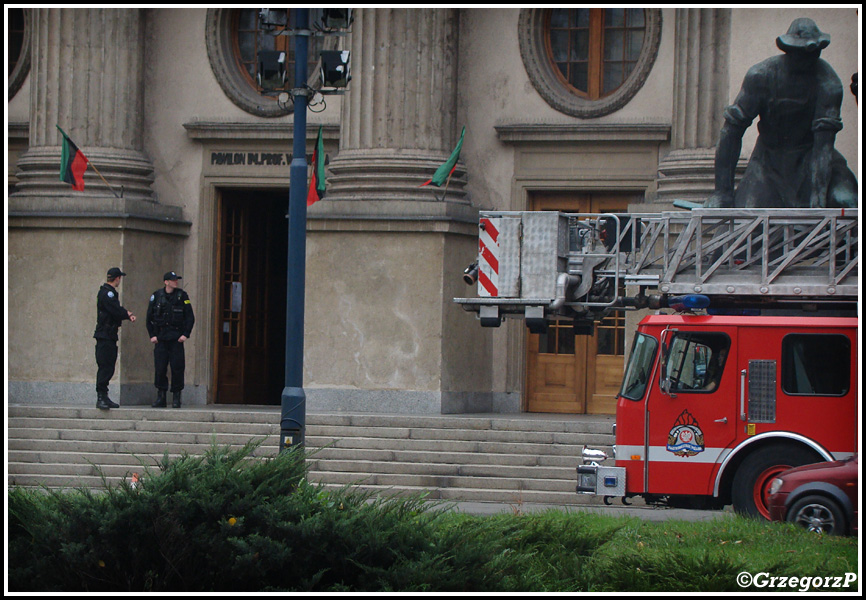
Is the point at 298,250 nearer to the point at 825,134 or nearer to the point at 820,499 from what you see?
the point at 820,499

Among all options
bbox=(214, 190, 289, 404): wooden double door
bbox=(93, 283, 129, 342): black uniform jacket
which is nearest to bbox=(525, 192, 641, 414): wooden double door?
bbox=(214, 190, 289, 404): wooden double door

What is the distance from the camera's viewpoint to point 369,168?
69.1 feet

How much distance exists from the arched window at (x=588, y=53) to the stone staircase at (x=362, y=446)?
6.54 metres

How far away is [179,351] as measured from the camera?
784 inches

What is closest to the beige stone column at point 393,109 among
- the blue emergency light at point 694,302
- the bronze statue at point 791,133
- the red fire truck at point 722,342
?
the bronze statue at point 791,133

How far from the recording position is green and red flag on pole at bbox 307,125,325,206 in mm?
21141

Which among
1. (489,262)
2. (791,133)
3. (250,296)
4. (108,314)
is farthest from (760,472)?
(250,296)

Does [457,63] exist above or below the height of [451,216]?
above

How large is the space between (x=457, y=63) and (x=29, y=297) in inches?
325

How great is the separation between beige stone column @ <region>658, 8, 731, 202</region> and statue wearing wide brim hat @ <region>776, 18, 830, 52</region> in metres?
4.62

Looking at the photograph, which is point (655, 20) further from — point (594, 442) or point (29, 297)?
point (29, 297)

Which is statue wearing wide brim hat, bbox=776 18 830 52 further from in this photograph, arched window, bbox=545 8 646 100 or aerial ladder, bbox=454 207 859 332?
arched window, bbox=545 8 646 100

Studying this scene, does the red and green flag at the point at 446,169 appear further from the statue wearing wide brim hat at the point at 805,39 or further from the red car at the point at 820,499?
the red car at the point at 820,499

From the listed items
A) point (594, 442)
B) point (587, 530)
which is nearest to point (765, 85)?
point (594, 442)
